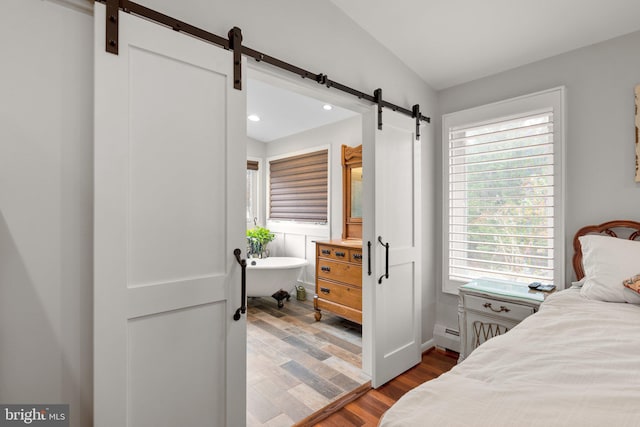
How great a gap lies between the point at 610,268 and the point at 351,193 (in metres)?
2.63

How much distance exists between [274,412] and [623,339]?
1925mm

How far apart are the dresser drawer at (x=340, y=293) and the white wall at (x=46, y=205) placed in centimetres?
→ 244

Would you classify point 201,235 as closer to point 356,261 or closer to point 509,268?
point 356,261

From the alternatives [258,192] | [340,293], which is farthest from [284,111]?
[340,293]

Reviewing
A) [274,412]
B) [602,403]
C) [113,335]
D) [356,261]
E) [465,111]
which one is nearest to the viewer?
[602,403]

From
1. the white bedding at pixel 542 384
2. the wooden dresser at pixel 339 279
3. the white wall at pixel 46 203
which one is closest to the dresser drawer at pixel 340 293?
the wooden dresser at pixel 339 279

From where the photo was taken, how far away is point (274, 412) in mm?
2150

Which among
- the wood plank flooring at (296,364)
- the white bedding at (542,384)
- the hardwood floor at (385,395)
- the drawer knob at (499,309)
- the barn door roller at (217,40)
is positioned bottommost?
the hardwood floor at (385,395)

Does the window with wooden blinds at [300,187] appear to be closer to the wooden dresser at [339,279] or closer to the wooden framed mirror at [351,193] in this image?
the wooden framed mirror at [351,193]

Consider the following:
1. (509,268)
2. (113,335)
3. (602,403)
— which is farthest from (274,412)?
(509,268)

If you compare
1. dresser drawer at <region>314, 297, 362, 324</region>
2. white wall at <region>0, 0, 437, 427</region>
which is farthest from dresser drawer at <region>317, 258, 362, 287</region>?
white wall at <region>0, 0, 437, 427</region>

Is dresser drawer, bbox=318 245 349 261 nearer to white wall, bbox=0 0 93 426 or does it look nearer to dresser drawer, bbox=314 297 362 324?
dresser drawer, bbox=314 297 362 324

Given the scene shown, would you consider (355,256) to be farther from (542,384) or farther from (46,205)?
(46,205)

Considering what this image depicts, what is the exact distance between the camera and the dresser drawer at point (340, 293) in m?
3.36
